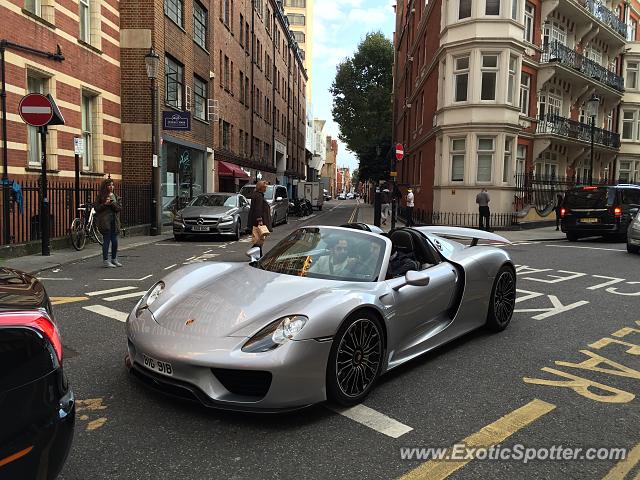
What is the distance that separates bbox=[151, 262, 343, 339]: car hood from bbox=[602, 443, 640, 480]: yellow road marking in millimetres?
2003

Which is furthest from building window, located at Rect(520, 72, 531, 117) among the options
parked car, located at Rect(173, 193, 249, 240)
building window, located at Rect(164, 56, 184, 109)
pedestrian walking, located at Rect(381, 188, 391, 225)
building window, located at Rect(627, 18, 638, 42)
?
building window, located at Rect(627, 18, 638, 42)

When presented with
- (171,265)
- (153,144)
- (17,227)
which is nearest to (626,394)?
(171,265)

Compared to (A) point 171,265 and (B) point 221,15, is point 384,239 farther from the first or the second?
(B) point 221,15

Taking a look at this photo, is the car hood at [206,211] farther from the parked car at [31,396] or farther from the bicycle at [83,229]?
the parked car at [31,396]

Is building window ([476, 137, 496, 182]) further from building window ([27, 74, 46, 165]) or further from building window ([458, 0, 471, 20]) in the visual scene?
building window ([27, 74, 46, 165])

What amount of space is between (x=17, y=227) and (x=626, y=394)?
39.5 feet

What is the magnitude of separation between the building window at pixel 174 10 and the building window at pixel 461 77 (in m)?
11.9

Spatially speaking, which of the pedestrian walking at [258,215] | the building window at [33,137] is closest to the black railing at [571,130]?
the pedestrian walking at [258,215]

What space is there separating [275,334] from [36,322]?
1.49m

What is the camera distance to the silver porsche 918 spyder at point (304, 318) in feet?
10.4

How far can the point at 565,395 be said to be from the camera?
391 cm

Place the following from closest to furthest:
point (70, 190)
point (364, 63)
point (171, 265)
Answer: point (171, 265) → point (70, 190) → point (364, 63)

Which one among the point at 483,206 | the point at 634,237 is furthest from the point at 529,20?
the point at 634,237

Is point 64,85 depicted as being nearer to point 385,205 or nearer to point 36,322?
point 36,322
